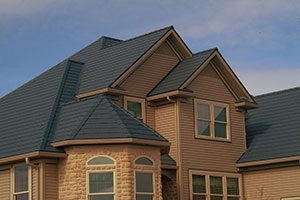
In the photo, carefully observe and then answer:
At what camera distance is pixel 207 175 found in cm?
3081

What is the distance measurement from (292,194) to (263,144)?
3.08m

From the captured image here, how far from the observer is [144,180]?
26641 millimetres

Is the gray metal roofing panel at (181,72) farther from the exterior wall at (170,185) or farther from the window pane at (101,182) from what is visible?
the window pane at (101,182)

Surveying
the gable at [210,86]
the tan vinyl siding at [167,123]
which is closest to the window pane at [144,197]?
the tan vinyl siding at [167,123]

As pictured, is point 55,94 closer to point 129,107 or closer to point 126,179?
point 129,107

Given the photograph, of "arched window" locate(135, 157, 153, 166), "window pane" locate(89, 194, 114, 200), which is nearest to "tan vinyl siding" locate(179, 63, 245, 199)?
"arched window" locate(135, 157, 153, 166)

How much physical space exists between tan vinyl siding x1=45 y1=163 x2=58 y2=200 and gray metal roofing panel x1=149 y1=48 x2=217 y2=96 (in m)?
6.18

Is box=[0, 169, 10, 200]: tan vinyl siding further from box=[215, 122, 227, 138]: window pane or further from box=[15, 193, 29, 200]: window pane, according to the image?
box=[215, 122, 227, 138]: window pane

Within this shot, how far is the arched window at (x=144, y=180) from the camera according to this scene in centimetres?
2630

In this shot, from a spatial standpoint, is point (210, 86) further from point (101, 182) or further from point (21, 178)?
point (21, 178)

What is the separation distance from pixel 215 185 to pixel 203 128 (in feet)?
→ 8.18

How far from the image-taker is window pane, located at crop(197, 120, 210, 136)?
31.1m

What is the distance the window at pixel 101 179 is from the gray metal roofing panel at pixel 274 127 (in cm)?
830

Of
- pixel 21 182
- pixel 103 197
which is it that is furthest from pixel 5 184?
pixel 103 197
